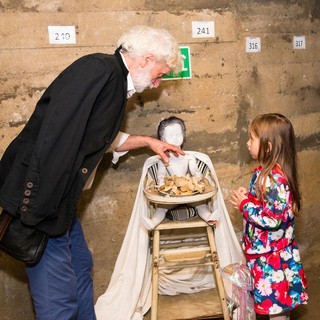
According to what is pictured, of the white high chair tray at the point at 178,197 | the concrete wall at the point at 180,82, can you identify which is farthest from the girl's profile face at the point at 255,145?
the concrete wall at the point at 180,82

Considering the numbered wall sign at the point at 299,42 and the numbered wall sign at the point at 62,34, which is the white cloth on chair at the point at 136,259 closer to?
the numbered wall sign at the point at 62,34

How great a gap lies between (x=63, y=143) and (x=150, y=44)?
59 centimetres

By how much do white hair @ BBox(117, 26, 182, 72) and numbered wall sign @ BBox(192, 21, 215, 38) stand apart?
0.76 m

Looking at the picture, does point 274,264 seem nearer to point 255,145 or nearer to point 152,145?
point 255,145

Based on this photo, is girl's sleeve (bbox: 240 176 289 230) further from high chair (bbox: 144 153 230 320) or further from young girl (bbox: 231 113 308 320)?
high chair (bbox: 144 153 230 320)

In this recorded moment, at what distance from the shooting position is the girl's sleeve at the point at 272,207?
1887 mm

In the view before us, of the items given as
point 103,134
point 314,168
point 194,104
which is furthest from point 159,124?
point 314,168

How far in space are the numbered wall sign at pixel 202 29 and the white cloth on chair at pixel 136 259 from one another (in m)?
0.73

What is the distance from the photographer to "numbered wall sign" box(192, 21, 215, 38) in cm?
260

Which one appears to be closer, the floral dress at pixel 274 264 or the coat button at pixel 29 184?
the coat button at pixel 29 184

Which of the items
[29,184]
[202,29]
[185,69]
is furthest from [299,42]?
[29,184]

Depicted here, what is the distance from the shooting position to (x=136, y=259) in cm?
250

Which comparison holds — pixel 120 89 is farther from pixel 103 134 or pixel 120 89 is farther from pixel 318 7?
pixel 318 7

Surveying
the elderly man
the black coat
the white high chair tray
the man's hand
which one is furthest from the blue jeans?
the man's hand
